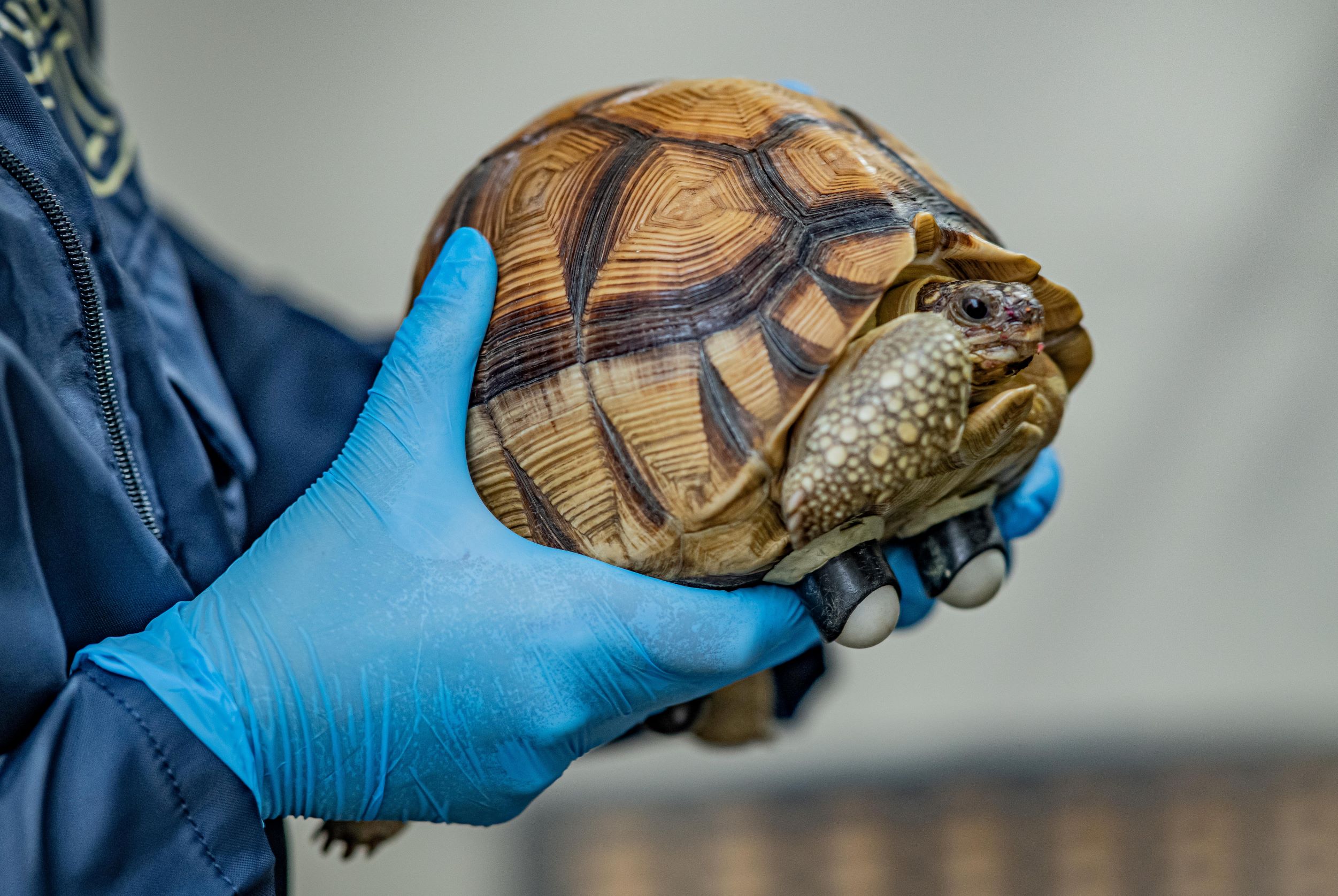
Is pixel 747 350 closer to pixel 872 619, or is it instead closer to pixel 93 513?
pixel 872 619

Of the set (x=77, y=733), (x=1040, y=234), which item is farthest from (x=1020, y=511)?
(x=1040, y=234)

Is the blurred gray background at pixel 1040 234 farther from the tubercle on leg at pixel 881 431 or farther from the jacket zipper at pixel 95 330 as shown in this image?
the tubercle on leg at pixel 881 431

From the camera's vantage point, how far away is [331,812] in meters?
→ 0.91

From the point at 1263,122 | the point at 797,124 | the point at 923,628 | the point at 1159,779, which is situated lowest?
the point at 1159,779

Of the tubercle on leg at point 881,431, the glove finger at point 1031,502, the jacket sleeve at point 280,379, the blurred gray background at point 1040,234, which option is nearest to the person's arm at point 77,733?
the jacket sleeve at point 280,379

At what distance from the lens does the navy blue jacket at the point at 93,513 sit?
676 millimetres

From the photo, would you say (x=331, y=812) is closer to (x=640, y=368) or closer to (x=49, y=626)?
(x=49, y=626)

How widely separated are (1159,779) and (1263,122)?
178 centimetres

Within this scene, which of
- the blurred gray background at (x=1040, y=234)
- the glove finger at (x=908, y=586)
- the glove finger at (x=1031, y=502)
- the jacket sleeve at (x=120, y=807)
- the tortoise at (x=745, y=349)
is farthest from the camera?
the blurred gray background at (x=1040, y=234)

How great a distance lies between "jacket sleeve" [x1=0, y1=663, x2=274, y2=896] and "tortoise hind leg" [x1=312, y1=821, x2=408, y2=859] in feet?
1.26

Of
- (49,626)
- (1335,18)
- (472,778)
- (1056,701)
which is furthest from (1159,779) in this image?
(49,626)

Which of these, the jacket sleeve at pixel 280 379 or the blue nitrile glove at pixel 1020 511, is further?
the blue nitrile glove at pixel 1020 511

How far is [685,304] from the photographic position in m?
0.81

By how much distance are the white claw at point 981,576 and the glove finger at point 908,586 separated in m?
0.05
